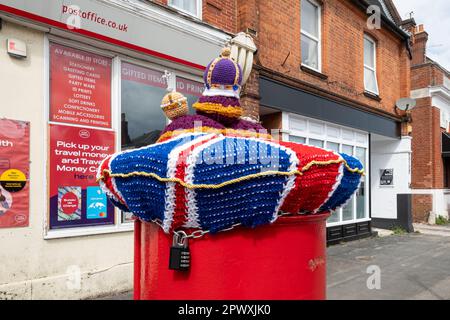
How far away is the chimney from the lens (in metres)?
15.8

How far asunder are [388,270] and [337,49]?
5.14 meters

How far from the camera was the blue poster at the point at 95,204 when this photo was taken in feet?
15.5

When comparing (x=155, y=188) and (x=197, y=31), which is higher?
(x=197, y=31)

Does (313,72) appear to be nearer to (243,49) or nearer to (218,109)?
(243,49)

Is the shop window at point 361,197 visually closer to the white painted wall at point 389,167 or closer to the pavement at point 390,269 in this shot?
the pavement at point 390,269

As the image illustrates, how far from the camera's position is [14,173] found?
4074 millimetres

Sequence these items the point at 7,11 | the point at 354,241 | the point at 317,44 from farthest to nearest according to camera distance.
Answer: the point at 354,241 < the point at 317,44 < the point at 7,11

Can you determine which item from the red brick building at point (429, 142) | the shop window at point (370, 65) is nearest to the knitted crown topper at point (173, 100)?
the shop window at point (370, 65)

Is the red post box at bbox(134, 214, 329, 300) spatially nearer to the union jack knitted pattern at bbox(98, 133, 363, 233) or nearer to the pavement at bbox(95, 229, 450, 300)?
the union jack knitted pattern at bbox(98, 133, 363, 233)

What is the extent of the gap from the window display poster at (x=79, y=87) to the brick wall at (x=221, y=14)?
1.91 meters

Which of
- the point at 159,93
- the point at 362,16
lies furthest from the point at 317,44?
the point at 159,93
